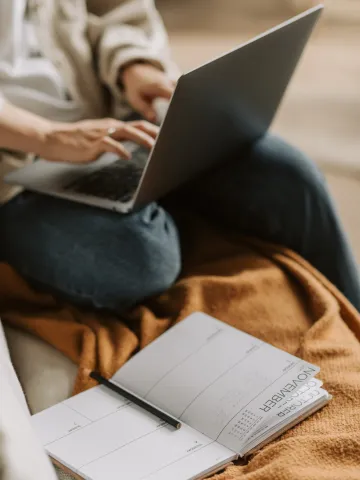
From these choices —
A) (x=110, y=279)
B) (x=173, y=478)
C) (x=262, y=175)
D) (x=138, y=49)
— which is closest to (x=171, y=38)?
(x=138, y=49)

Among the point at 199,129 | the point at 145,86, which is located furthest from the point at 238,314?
the point at 145,86

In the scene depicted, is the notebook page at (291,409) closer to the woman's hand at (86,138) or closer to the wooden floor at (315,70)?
the woman's hand at (86,138)

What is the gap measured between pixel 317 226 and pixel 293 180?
7cm

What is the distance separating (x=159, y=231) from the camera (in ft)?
3.24

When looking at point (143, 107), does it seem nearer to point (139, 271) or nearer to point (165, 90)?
point (165, 90)

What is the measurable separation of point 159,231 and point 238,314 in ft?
0.49

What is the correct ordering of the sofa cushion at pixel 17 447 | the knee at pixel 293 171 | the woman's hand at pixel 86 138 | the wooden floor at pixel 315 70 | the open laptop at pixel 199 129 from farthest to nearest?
the wooden floor at pixel 315 70 → the knee at pixel 293 171 → the woman's hand at pixel 86 138 → the open laptop at pixel 199 129 → the sofa cushion at pixel 17 447

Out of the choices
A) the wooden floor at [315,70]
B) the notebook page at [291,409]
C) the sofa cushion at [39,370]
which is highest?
the notebook page at [291,409]

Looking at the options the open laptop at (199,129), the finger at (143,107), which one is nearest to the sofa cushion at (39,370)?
the open laptop at (199,129)

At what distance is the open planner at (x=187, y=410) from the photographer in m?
0.74

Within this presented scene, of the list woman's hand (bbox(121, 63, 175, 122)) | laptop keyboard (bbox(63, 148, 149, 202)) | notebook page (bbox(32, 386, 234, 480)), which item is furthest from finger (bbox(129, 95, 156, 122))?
notebook page (bbox(32, 386, 234, 480))

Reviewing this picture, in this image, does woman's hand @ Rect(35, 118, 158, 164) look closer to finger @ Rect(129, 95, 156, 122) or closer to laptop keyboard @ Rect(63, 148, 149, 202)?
laptop keyboard @ Rect(63, 148, 149, 202)

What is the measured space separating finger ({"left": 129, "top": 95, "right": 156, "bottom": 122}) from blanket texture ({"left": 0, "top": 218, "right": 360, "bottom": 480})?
0.20 meters

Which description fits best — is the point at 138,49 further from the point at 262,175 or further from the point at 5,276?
the point at 5,276
